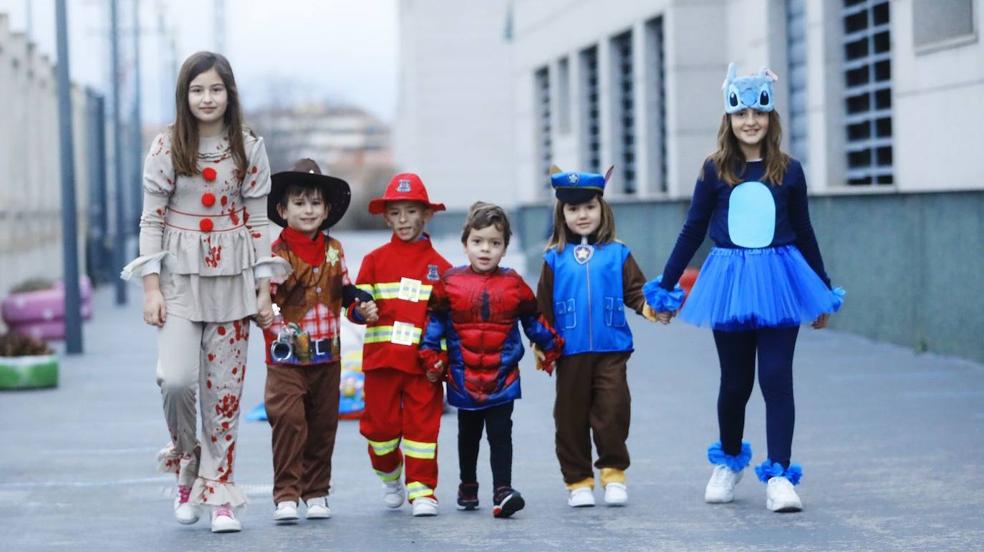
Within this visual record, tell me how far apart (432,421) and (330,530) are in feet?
2.27

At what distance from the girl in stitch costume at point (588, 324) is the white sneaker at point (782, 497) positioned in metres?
0.66

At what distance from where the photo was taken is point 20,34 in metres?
24.7

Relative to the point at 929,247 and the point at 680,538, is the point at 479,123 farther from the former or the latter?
the point at 680,538

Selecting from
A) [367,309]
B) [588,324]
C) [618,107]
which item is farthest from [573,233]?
[618,107]

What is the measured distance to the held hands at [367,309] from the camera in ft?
25.0

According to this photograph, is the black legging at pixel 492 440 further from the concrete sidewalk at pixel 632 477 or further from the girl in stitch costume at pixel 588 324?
the girl in stitch costume at pixel 588 324

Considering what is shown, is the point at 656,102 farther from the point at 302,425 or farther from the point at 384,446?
the point at 302,425

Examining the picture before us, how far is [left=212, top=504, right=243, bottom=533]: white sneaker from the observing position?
7.38 m

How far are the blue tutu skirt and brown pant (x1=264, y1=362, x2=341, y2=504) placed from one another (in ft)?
5.21

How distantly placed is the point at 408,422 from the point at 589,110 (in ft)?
69.4

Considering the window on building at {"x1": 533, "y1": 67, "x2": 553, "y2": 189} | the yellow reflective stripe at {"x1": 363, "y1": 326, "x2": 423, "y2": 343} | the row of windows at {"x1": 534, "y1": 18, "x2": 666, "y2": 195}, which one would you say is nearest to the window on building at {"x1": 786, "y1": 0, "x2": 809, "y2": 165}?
the row of windows at {"x1": 534, "y1": 18, "x2": 666, "y2": 195}

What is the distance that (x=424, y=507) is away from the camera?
7719 millimetres

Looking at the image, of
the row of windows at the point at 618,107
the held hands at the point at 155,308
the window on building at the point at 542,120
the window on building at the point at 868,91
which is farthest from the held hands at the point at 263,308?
the window on building at the point at 542,120

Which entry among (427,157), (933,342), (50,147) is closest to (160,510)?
(933,342)
